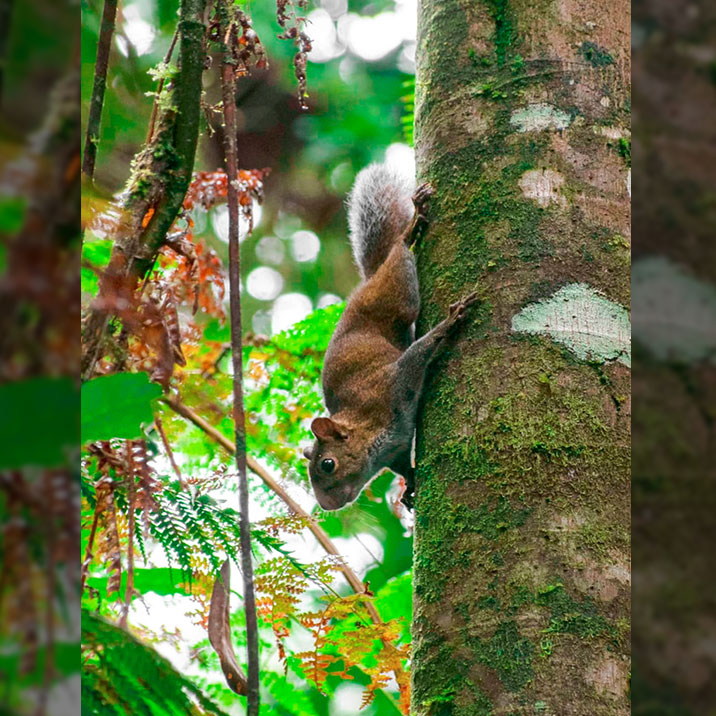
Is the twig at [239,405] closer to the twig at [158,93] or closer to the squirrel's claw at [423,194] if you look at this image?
the twig at [158,93]

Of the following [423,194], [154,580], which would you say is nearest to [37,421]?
[423,194]

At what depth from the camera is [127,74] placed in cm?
364

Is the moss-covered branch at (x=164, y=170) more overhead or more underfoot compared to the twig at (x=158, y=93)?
more underfoot

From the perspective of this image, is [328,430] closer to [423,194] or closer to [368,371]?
[368,371]

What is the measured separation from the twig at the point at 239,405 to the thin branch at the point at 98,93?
1.03 ft

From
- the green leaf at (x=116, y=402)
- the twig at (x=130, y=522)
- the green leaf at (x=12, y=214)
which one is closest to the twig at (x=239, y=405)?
the green leaf at (x=116, y=402)

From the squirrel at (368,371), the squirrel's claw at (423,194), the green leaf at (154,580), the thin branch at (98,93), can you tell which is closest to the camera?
the thin branch at (98,93)

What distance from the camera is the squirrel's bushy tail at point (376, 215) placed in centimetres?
416

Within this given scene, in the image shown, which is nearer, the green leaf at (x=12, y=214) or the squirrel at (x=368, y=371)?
the green leaf at (x=12, y=214)

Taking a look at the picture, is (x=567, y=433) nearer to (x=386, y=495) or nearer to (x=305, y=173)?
(x=386, y=495)

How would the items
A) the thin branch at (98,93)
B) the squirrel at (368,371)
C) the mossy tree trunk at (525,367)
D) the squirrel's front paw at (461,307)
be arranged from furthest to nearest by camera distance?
the squirrel at (368,371)
the squirrel's front paw at (461,307)
the thin branch at (98,93)
the mossy tree trunk at (525,367)

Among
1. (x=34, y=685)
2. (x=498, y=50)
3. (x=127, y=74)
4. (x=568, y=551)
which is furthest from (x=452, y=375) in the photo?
(x=127, y=74)

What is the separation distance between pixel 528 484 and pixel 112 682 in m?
0.96

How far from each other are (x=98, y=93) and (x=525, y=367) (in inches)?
50.6
